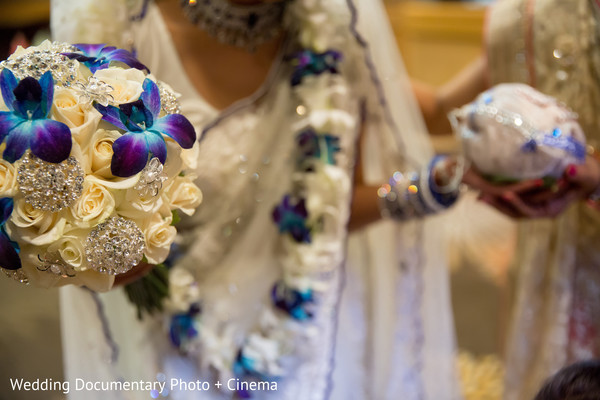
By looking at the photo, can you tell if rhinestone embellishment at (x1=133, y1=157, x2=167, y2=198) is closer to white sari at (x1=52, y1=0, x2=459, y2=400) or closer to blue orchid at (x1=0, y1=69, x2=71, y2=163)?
blue orchid at (x1=0, y1=69, x2=71, y2=163)

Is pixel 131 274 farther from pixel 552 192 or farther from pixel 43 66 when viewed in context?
pixel 552 192

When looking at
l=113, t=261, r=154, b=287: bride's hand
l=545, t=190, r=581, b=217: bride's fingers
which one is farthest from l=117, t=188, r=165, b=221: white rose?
l=545, t=190, r=581, b=217: bride's fingers

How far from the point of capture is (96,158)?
1.49 feet

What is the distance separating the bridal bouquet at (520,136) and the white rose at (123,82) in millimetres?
510

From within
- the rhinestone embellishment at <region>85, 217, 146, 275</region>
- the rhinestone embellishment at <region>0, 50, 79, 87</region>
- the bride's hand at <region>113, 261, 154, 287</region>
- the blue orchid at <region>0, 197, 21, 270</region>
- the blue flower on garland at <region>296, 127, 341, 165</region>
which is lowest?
the blue flower on garland at <region>296, 127, 341, 165</region>

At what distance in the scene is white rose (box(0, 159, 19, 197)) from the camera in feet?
1.41

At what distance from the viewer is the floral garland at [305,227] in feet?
2.64

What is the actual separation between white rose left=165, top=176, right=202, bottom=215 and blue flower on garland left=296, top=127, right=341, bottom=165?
13.0 inches

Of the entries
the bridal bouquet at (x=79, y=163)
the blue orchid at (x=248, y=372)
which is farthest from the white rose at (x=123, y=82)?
the blue orchid at (x=248, y=372)

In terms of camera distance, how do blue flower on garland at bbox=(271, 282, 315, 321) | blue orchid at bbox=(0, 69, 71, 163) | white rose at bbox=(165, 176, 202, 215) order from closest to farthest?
blue orchid at bbox=(0, 69, 71, 163), white rose at bbox=(165, 176, 202, 215), blue flower on garland at bbox=(271, 282, 315, 321)

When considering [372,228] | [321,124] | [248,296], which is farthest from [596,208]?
[248,296]

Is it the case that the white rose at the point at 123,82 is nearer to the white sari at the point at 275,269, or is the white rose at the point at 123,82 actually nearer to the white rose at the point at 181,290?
the white sari at the point at 275,269

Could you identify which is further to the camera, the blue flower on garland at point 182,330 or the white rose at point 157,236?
the blue flower on garland at point 182,330

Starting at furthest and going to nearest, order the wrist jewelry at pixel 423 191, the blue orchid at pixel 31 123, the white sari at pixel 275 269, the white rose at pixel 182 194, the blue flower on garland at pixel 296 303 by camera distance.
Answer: the wrist jewelry at pixel 423 191 → the blue flower on garland at pixel 296 303 → the white sari at pixel 275 269 → the white rose at pixel 182 194 → the blue orchid at pixel 31 123
